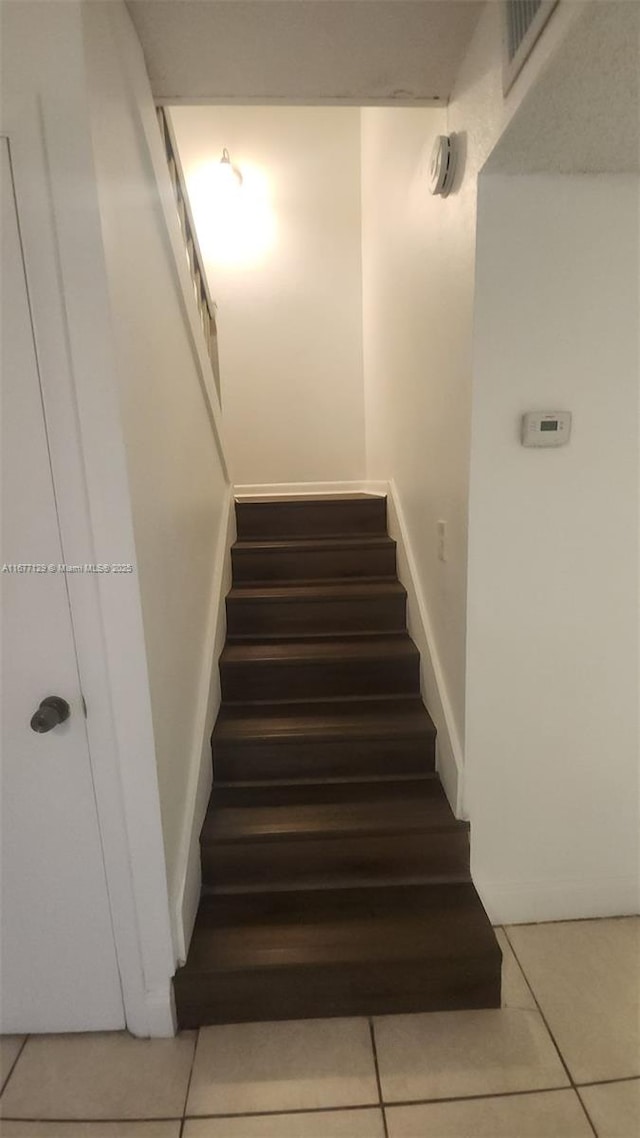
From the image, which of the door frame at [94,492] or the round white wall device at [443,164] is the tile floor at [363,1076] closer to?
the door frame at [94,492]

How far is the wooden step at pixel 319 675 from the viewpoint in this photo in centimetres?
193

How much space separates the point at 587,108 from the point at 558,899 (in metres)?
2.09

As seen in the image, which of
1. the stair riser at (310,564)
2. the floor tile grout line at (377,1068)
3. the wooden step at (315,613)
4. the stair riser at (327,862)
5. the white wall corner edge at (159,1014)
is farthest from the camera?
the stair riser at (310,564)

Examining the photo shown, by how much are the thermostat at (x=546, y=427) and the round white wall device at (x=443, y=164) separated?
713 mm

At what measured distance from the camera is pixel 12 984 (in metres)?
1.30

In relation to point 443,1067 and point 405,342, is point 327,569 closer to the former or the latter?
point 405,342

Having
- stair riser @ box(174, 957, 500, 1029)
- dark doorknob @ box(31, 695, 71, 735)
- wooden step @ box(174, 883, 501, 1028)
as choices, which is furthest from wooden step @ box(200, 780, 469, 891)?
dark doorknob @ box(31, 695, 71, 735)

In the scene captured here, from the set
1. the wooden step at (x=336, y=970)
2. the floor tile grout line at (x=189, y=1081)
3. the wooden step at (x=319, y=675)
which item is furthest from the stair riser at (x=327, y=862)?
the wooden step at (x=319, y=675)

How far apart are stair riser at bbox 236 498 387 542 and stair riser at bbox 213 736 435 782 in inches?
46.7

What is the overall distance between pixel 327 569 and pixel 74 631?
1410 millimetres

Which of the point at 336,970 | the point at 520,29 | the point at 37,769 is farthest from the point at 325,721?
the point at 520,29

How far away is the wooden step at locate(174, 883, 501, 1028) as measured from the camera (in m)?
Answer: 1.31

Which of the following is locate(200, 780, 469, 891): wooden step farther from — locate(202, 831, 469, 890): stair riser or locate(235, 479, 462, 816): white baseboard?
locate(235, 479, 462, 816): white baseboard

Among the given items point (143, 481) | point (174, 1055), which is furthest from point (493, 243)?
point (174, 1055)
